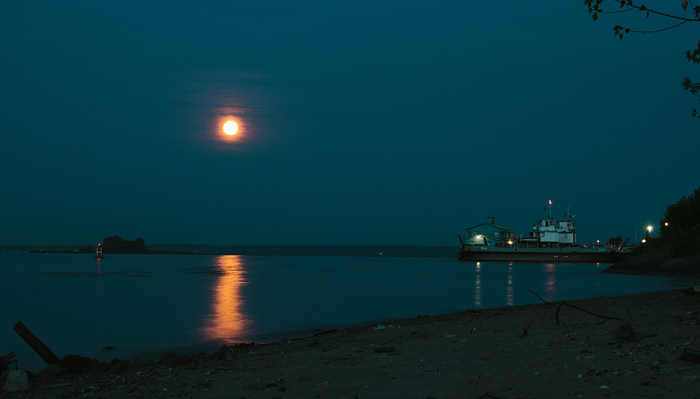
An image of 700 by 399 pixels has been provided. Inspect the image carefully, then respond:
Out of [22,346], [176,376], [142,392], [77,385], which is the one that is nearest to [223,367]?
[176,376]

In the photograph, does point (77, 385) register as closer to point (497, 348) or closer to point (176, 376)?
point (176, 376)

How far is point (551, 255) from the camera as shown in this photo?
292 ft

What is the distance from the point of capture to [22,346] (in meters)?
13.4

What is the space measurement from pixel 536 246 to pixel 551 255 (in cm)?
576

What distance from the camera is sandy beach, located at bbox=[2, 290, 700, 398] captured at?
514cm

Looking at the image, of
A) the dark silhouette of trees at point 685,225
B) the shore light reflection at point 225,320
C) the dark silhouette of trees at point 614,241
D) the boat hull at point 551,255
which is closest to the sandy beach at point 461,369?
the shore light reflection at point 225,320

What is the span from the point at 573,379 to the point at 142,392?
557cm

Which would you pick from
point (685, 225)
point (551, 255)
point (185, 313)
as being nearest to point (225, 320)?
point (185, 313)

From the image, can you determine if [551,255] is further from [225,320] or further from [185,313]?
[225,320]

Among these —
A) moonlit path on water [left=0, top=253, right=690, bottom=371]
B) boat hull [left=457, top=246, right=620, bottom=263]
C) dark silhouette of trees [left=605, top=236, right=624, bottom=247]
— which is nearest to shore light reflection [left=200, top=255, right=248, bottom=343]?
moonlit path on water [left=0, top=253, right=690, bottom=371]

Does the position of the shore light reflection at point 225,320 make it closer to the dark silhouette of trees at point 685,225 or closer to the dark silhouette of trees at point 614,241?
the dark silhouette of trees at point 685,225

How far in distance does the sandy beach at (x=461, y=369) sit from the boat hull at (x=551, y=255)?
273 ft

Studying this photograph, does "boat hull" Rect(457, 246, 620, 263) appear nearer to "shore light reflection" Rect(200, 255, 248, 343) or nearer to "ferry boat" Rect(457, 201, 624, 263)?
"ferry boat" Rect(457, 201, 624, 263)

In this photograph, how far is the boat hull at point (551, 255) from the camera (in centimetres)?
8831
